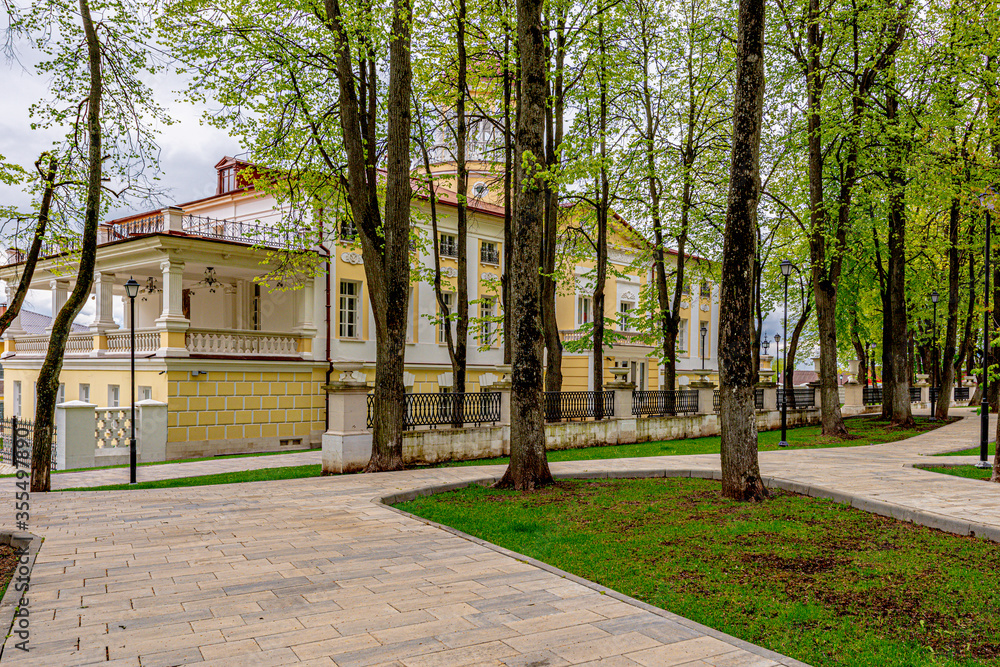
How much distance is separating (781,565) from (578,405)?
1304 centimetres

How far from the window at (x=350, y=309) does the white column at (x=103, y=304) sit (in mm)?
7896

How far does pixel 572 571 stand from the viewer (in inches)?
243

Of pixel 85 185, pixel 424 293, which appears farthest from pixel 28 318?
pixel 85 185

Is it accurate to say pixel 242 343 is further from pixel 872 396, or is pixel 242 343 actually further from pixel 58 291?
pixel 872 396

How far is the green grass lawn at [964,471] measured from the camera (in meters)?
11.5

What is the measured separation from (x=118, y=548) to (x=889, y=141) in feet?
66.3

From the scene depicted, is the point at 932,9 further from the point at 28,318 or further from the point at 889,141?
the point at 28,318

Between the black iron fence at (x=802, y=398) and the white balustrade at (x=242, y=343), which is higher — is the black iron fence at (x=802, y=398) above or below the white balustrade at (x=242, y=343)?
below

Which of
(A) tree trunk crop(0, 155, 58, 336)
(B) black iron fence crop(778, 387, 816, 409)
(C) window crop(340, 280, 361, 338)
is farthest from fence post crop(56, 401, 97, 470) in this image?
(B) black iron fence crop(778, 387, 816, 409)

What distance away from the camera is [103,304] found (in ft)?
80.1

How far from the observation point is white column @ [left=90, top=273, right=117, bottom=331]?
953 inches

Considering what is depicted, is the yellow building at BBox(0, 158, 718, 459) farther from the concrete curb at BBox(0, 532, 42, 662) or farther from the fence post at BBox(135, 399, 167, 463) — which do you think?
the concrete curb at BBox(0, 532, 42, 662)

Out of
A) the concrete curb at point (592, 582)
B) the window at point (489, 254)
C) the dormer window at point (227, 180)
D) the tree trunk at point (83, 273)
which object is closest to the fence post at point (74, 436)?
the tree trunk at point (83, 273)

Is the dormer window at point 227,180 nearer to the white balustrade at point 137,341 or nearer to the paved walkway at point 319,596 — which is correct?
the white balustrade at point 137,341
